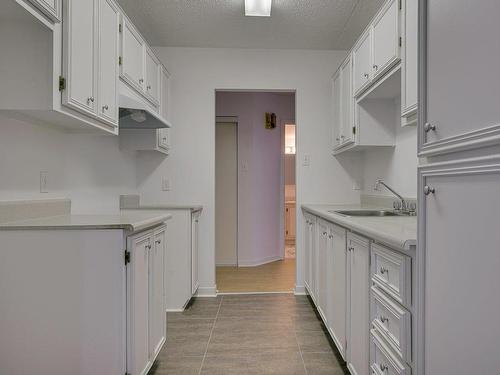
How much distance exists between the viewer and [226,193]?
4.54 metres

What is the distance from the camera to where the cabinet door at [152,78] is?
2643 mm

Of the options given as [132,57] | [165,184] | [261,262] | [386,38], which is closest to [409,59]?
[386,38]

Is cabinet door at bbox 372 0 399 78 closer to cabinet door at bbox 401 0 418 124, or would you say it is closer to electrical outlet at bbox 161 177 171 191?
cabinet door at bbox 401 0 418 124

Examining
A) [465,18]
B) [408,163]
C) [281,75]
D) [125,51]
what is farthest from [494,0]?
[281,75]

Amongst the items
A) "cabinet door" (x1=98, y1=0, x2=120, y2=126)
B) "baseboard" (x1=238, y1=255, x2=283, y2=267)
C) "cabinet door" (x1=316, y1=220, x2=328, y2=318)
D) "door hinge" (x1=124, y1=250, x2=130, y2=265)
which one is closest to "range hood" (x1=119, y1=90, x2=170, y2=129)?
"cabinet door" (x1=98, y1=0, x2=120, y2=126)

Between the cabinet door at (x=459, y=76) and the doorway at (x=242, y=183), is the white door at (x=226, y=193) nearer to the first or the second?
the doorway at (x=242, y=183)

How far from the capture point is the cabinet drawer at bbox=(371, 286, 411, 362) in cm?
109

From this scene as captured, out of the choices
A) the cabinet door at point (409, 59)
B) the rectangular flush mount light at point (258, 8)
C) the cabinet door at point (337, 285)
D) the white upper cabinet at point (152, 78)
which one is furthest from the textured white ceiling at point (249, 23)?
the cabinet door at point (337, 285)

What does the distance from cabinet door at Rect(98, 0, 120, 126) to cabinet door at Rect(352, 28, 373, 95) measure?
165 cm

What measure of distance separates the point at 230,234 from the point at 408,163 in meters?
2.71

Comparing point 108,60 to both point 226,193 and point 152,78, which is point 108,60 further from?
point 226,193

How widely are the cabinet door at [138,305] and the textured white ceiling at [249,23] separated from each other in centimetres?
194

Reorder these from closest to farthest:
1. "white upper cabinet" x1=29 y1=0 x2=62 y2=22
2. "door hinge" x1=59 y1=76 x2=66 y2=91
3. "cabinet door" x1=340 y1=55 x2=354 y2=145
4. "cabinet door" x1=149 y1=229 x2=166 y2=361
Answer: "white upper cabinet" x1=29 y1=0 x2=62 y2=22 → "door hinge" x1=59 y1=76 x2=66 y2=91 → "cabinet door" x1=149 y1=229 x2=166 y2=361 → "cabinet door" x1=340 y1=55 x2=354 y2=145

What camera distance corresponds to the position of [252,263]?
4.47 meters
